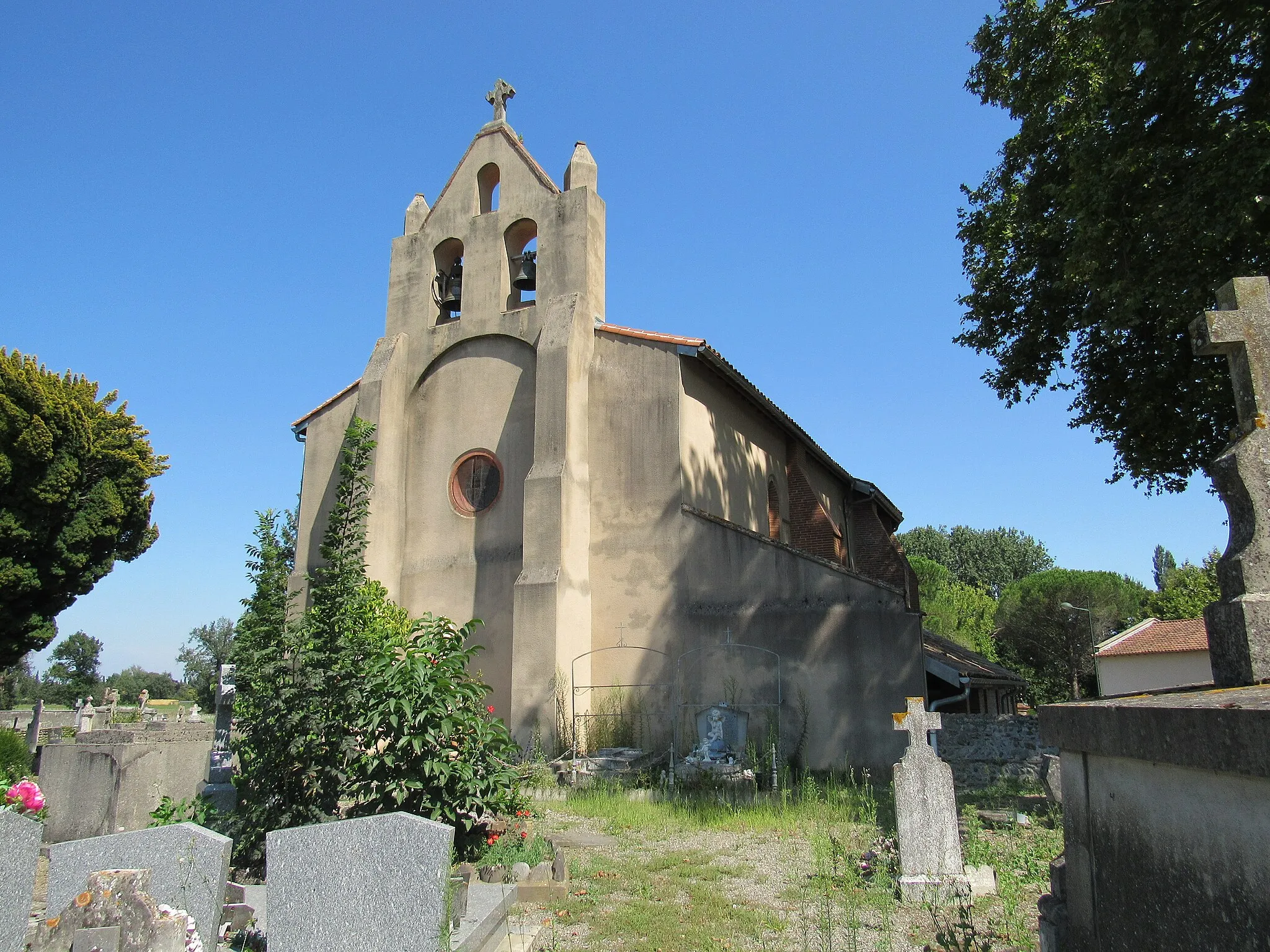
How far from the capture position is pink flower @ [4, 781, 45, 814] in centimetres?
818

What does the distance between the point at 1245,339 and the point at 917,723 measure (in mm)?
5179

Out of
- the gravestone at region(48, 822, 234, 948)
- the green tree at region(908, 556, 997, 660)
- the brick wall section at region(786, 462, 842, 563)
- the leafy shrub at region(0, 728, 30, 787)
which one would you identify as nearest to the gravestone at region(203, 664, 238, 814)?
the leafy shrub at region(0, 728, 30, 787)

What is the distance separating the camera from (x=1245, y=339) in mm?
4082

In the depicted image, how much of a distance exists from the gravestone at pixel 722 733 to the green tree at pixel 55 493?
1687 centimetres

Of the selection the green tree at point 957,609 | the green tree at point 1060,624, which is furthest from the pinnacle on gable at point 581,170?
the green tree at point 1060,624

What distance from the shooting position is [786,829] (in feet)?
32.3

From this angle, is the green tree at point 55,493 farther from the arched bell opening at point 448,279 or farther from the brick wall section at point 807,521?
the brick wall section at point 807,521

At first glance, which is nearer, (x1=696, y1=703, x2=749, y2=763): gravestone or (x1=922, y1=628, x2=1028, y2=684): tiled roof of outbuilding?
(x1=696, y1=703, x2=749, y2=763): gravestone

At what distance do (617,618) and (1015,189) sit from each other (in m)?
10.0

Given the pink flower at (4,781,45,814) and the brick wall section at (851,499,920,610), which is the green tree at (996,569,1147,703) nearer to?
the brick wall section at (851,499,920,610)

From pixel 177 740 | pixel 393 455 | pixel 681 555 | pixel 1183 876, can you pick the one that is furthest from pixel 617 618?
pixel 1183 876

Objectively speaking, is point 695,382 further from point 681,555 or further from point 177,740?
point 177,740

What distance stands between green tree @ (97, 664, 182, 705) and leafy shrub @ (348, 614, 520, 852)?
76.4m

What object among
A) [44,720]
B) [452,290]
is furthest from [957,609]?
[44,720]
